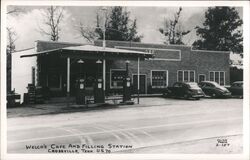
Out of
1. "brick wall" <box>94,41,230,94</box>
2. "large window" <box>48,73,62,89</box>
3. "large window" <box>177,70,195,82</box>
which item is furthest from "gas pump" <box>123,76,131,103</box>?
"large window" <box>177,70,195,82</box>

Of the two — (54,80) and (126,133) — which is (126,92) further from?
(126,133)

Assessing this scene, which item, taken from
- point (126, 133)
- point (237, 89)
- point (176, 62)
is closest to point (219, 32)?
point (176, 62)

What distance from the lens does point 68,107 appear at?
18047 mm

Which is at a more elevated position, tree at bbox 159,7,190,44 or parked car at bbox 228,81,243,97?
tree at bbox 159,7,190,44

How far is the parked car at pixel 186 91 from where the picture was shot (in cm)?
2400

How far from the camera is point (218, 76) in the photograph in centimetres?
3206

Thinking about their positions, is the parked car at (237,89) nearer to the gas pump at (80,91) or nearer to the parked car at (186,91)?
the parked car at (186,91)

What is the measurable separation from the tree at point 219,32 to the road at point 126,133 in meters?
15.4

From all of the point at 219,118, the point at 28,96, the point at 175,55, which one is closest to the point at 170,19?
the point at 175,55

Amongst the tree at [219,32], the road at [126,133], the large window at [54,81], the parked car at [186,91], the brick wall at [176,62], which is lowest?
the road at [126,133]

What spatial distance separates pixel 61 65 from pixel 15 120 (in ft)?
35.7

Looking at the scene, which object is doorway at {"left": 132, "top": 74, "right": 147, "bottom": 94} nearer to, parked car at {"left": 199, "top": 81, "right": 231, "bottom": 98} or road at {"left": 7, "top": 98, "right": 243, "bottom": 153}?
parked car at {"left": 199, "top": 81, "right": 231, "bottom": 98}

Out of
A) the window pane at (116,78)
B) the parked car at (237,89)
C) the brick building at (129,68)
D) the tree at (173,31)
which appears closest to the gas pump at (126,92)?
the brick building at (129,68)

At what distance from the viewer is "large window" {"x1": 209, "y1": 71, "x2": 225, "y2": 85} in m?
31.8
